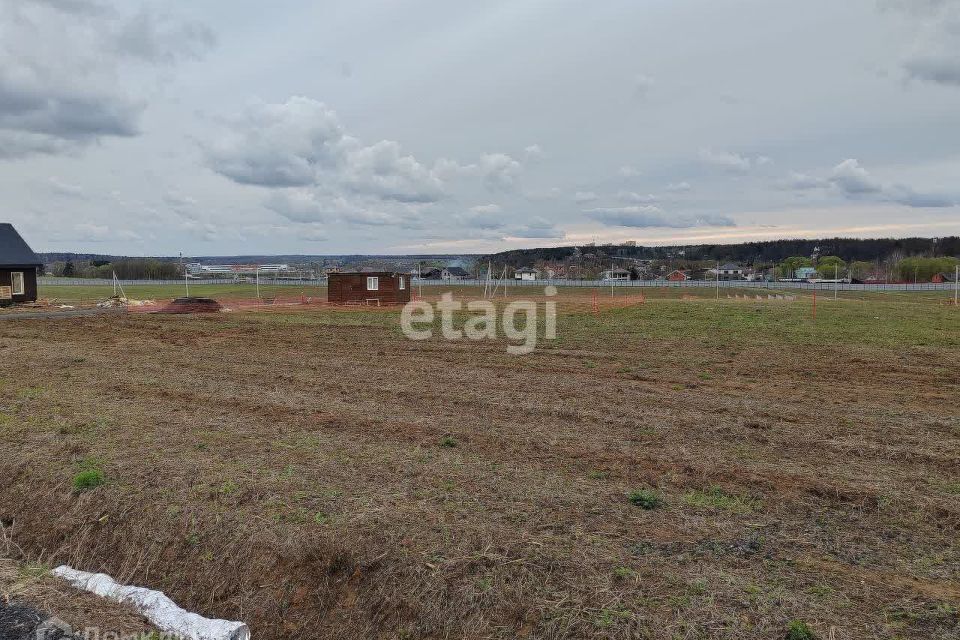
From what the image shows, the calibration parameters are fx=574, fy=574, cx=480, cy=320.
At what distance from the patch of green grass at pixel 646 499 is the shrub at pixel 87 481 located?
5184mm

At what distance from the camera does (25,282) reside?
31188 millimetres

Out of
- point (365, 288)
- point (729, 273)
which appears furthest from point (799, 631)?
point (729, 273)

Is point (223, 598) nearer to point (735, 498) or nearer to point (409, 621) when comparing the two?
point (409, 621)

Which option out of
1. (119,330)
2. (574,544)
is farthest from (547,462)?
(119,330)

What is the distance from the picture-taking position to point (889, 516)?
4.91 meters

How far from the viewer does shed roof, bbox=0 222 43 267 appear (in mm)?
29750

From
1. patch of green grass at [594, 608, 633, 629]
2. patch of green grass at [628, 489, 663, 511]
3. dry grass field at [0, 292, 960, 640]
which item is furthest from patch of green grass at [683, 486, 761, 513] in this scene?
patch of green grass at [594, 608, 633, 629]

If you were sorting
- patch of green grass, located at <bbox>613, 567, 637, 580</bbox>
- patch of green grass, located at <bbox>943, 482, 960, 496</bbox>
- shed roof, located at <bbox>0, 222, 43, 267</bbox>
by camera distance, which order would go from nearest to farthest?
patch of green grass, located at <bbox>613, 567, 637, 580</bbox> < patch of green grass, located at <bbox>943, 482, 960, 496</bbox> < shed roof, located at <bbox>0, 222, 43, 267</bbox>

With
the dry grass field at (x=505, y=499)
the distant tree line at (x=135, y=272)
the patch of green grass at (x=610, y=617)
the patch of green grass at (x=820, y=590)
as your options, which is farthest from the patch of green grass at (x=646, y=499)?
the distant tree line at (x=135, y=272)

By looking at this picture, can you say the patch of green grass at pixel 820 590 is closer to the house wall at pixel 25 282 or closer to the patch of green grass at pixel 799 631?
the patch of green grass at pixel 799 631

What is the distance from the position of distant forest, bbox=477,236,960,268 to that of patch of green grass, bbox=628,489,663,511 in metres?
148

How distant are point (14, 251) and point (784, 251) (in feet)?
640

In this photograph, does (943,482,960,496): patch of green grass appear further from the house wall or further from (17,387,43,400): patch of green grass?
the house wall

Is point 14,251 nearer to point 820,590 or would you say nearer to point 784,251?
point 820,590
